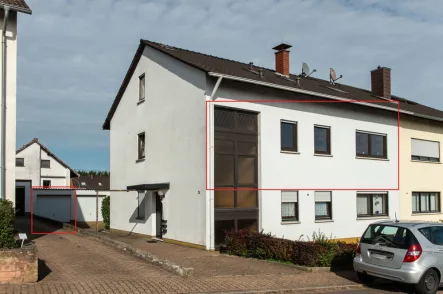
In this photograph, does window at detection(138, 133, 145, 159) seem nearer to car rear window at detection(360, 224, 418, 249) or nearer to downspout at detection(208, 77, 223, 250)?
downspout at detection(208, 77, 223, 250)

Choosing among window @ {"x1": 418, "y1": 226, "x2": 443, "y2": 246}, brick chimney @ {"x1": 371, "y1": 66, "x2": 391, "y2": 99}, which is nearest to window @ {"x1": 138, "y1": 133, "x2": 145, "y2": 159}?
window @ {"x1": 418, "y1": 226, "x2": 443, "y2": 246}

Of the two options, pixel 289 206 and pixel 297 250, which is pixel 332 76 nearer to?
pixel 289 206

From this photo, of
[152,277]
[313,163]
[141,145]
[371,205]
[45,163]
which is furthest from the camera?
[45,163]

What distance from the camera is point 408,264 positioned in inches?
389

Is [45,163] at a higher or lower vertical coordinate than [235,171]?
higher

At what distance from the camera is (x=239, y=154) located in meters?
16.7

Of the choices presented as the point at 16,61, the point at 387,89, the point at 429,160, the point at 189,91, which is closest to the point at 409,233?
the point at 189,91

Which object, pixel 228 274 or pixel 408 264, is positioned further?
pixel 228 274

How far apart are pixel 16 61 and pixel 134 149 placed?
7432mm

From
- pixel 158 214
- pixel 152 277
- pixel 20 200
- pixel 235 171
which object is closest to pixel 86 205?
pixel 20 200

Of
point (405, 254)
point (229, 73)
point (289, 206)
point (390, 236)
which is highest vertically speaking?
point (229, 73)

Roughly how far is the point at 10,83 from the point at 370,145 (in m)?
15.0

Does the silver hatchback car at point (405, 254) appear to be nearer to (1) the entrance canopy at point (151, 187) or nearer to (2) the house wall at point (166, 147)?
(2) the house wall at point (166, 147)

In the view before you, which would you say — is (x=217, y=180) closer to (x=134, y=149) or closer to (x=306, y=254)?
(x=306, y=254)
